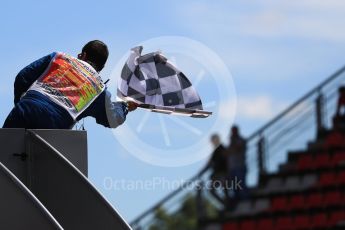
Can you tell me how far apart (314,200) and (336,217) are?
17.2 inches

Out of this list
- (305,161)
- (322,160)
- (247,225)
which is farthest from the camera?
(305,161)

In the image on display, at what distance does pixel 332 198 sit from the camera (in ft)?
51.5

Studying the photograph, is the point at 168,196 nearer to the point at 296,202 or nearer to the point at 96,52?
the point at 296,202

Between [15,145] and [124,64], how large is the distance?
1.23 metres

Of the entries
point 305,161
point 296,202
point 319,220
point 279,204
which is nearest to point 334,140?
point 305,161

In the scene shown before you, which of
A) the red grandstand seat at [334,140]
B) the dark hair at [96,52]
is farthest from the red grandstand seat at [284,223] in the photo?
the dark hair at [96,52]

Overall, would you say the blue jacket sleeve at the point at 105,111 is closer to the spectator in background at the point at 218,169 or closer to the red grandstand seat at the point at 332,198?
the spectator in background at the point at 218,169

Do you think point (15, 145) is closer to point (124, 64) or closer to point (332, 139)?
point (124, 64)

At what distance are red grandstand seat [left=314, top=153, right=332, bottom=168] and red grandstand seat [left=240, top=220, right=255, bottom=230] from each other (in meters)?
1.30

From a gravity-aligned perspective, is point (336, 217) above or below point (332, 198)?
below

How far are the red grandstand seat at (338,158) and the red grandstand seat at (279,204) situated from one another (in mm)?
918

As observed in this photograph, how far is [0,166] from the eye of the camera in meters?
4.18

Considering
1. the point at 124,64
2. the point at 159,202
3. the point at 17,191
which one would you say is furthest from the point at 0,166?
the point at 159,202

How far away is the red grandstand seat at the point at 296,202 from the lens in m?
15.8
